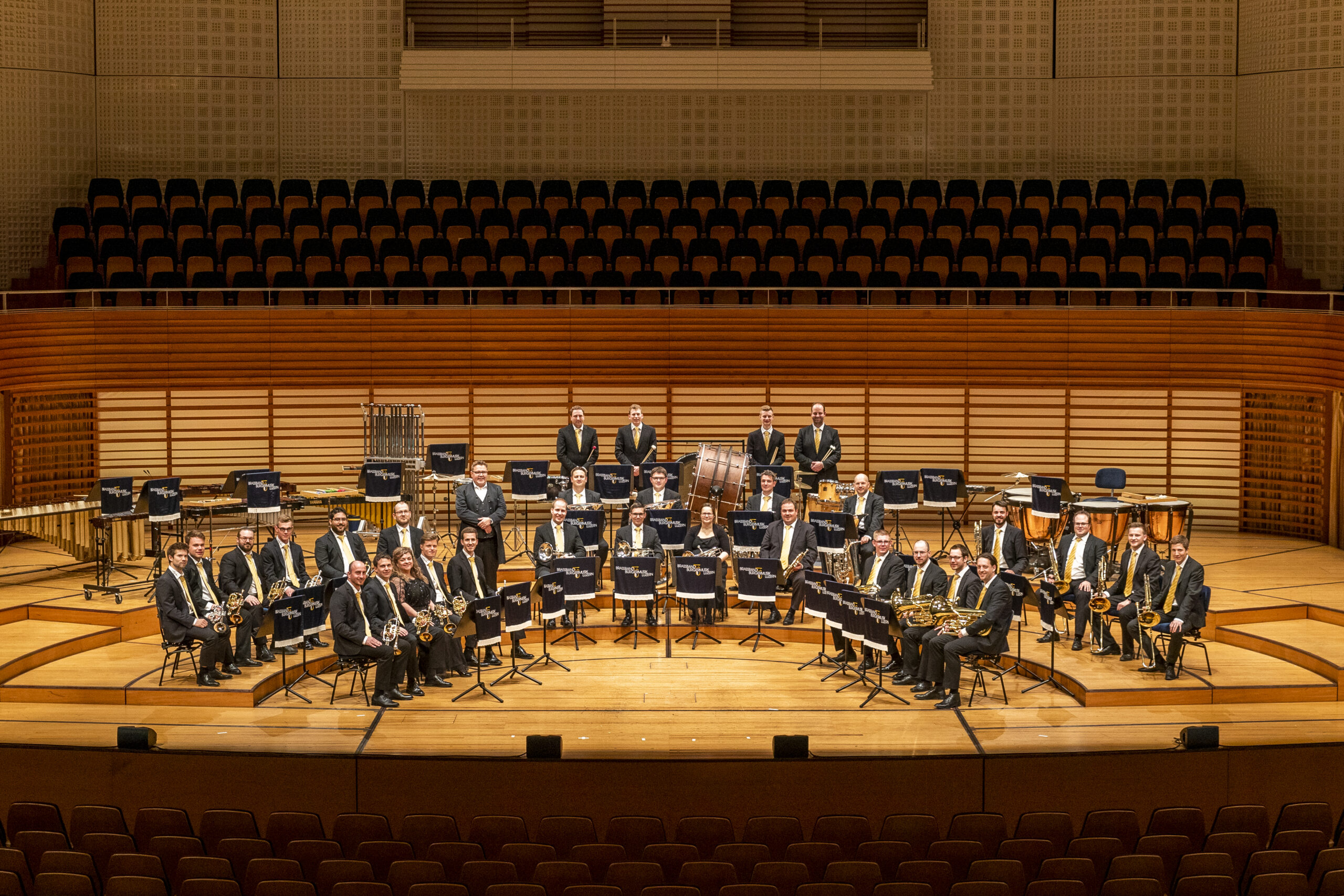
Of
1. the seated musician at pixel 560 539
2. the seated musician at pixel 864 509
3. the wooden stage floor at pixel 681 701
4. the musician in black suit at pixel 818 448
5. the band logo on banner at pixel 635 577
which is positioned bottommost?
the wooden stage floor at pixel 681 701

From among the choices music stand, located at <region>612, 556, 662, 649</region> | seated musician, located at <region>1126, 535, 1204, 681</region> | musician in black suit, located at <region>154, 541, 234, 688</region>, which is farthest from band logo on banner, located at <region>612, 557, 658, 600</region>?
seated musician, located at <region>1126, 535, 1204, 681</region>

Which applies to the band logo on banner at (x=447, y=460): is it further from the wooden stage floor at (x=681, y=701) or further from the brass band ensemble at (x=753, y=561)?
the wooden stage floor at (x=681, y=701)

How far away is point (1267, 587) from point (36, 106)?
15.3 m

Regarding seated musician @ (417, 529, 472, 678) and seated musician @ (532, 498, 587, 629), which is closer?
seated musician @ (417, 529, 472, 678)

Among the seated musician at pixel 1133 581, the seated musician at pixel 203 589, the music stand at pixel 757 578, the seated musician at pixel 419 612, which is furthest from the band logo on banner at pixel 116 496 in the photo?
the seated musician at pixel 1133 581

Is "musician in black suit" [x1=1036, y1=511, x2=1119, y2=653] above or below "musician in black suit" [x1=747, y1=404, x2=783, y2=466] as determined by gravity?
below

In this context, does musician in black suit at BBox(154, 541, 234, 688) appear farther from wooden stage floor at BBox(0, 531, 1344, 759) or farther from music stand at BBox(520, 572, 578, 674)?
music stand at BBox(520, 572, 578, 674)

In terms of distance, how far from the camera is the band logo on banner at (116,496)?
41.8ft

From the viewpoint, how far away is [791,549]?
12.5 metres

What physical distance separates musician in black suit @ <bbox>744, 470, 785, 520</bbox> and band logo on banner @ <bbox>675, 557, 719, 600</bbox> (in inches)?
40.2

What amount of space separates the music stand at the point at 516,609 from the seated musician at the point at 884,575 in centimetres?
275

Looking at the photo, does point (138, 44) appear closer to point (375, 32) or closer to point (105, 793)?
point (375, 32)

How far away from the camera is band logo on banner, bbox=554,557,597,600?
39.0ft

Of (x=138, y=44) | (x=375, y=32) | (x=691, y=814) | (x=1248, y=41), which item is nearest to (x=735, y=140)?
(x=375, y=32)
